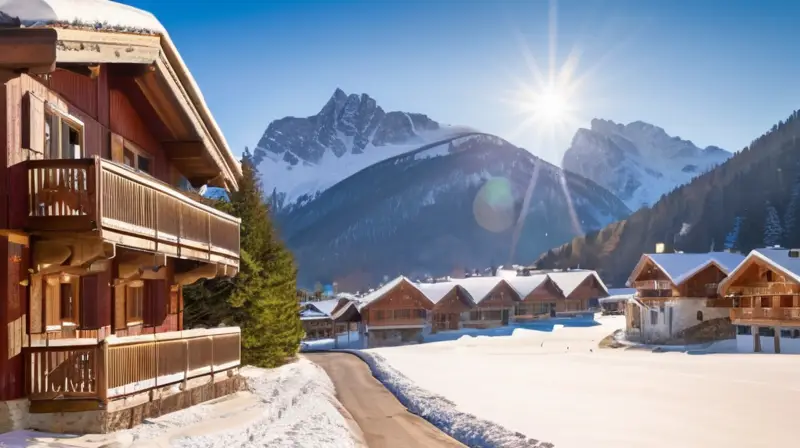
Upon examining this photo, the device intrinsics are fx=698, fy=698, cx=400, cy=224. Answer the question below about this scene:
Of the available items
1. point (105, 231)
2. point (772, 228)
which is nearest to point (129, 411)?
point (105, 231)

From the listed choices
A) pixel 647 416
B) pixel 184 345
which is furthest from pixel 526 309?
pixel 184 345

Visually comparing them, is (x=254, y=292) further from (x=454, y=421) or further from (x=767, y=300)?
(x=767, y=300)

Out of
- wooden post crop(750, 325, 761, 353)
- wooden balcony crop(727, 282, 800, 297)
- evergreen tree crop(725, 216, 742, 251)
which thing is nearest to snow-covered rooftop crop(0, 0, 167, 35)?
wooden balcony crop(727, 282, 800, 297)

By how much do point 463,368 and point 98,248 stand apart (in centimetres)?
3406

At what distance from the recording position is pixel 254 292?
32.4 meters

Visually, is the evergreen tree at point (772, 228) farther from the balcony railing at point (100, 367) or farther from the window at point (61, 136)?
the window at point (61, 136)

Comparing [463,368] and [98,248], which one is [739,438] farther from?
[463,368]

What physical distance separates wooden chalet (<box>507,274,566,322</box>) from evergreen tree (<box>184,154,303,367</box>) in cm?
6893

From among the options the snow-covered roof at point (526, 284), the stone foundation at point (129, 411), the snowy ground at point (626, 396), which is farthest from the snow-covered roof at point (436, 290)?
the stone foundation at point (129, 411)

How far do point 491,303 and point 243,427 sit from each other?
86573 mm

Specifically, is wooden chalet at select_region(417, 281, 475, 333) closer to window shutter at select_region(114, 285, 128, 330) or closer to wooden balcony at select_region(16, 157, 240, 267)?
window shutter at select_region(114, 285, 128, 330)

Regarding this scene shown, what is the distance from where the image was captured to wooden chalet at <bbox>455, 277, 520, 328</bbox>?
322ft

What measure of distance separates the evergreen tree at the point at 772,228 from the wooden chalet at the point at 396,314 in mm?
87672

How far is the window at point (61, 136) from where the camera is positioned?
12.9 m
